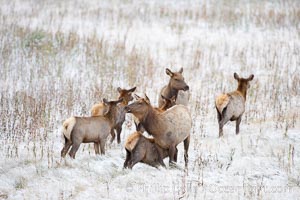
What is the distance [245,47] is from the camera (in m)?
18.9

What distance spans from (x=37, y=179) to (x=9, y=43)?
419 inches

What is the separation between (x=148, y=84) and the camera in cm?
1541

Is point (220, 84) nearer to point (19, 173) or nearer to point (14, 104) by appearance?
point (14, 104)

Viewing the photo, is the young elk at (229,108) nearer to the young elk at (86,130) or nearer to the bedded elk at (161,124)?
the bedded elk at (161,124)

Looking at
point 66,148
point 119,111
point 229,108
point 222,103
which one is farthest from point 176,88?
point 66,148

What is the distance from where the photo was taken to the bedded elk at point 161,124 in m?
8.90

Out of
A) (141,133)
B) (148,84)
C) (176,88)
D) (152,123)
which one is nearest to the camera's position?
(152,123)

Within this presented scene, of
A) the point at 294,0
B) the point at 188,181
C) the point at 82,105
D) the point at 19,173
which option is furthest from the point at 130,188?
the point at 294,0

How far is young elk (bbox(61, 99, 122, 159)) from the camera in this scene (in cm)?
890

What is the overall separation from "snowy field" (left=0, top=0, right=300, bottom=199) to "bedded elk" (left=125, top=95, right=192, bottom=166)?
53 centimetres

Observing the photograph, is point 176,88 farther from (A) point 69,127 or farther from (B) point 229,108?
(A) point 69,127

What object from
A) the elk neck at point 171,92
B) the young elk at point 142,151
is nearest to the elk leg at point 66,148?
the young elk at point 142,151

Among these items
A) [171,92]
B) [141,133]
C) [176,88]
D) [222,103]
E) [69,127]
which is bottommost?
[141,133]

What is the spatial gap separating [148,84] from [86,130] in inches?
256
